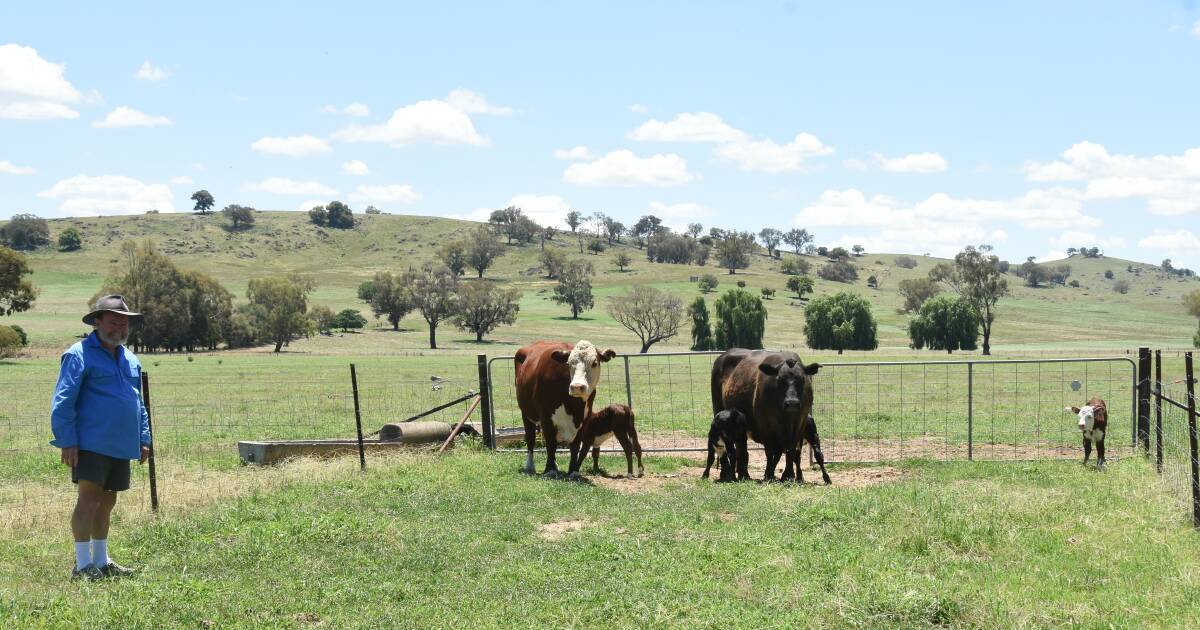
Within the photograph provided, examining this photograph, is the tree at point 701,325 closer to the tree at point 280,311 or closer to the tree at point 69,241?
the tree at point 280,311

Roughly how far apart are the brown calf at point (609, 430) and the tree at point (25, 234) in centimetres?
16382

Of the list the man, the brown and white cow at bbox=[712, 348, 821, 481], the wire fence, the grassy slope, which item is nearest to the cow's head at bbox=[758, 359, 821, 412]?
the brown and white cow at bbox=[712, 348, 821, 481]

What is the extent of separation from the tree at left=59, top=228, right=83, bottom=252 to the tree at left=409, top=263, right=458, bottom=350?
270ft

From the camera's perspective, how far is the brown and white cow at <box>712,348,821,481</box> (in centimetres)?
1291

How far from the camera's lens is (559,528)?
33.3ft

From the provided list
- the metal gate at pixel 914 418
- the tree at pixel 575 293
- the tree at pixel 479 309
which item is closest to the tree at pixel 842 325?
the tree at pixel 479 309

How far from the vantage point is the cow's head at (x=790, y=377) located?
41.7ft

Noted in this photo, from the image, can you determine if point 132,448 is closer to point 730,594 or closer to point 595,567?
point 595,567

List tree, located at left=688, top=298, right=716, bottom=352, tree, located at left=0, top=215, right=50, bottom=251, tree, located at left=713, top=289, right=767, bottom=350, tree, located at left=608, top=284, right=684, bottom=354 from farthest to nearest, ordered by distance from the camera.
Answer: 1. tree, located at left=0, top=215, right=50, bottom=251
2. tree, located at left=608, top=284, right=684, bottom=354
3. tree, located at left=688, top=298, right=716, bottom=352
4. tree, located at left=713, top=289, right=767, bottom=350

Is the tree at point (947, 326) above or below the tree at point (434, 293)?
below

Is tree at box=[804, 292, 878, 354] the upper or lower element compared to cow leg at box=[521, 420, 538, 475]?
lower

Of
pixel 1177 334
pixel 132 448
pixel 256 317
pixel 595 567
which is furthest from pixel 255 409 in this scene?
pixel 1177 334

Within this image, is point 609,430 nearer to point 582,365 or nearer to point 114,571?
point 582,365

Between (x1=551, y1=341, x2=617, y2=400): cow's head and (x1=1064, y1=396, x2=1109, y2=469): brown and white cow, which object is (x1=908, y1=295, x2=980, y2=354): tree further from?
(x1=551, y1=341, x2=617, y2=400): cow's head
